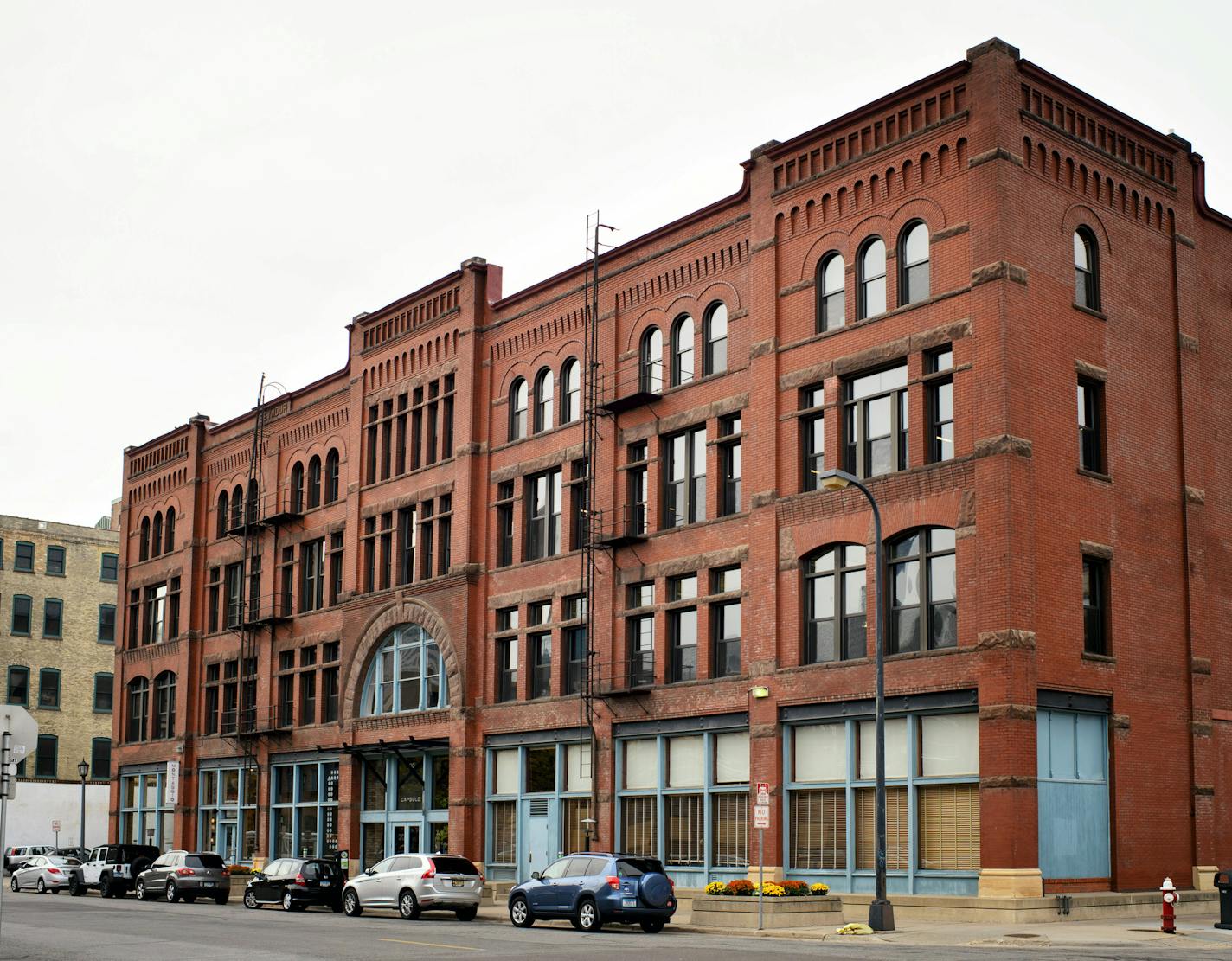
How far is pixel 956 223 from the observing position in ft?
118

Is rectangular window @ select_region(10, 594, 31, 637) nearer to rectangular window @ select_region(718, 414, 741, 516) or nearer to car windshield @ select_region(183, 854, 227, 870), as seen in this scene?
car windshield @ select_region(183, 854, 227, 870)

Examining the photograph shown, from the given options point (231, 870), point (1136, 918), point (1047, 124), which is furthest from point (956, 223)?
point (231, 870)

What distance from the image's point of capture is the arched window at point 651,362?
44.5m

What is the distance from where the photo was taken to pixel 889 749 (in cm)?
3628

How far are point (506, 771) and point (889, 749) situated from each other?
51.3 ft

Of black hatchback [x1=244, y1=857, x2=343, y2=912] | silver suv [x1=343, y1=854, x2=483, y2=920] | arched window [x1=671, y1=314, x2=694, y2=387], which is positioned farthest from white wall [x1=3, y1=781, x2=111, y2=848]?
arched window [x1=671, y1=314, x2=694, y2=387]

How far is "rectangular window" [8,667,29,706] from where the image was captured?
304 ft

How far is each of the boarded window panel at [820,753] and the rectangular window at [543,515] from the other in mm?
11575

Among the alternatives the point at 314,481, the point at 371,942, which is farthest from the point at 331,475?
the point at 371,942

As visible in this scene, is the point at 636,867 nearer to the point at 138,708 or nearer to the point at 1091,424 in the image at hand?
the point at 1091,424

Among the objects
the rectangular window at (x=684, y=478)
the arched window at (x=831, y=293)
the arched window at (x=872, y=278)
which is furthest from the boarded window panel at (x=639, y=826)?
the arched window at (x=872, y=278)

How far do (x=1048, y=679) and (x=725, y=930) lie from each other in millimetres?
8666

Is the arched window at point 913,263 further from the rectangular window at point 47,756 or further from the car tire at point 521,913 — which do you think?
the rectangular window at point 47,756

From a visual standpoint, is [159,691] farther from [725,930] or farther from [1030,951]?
[1030,951]
